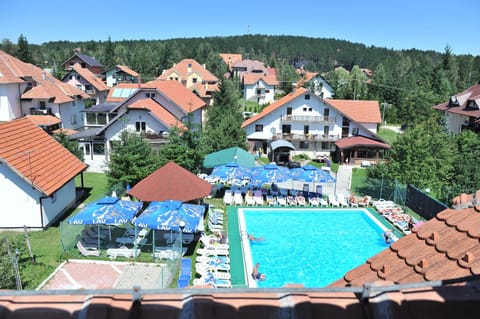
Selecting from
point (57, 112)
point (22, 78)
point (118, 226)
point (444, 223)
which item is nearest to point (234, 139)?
point (118, 226)


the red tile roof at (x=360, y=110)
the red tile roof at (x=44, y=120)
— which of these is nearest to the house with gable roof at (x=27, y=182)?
the red tile roof at (x=44, y=120)

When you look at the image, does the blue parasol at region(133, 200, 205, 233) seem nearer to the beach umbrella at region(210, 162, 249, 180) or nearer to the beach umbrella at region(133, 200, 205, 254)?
the beach umbrella at region(133, 200, 205, 254)

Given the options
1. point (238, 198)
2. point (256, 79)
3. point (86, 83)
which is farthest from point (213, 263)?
point (256, 79)

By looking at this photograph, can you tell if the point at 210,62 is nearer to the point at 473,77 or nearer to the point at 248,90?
the point at 248,90

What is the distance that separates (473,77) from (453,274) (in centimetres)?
10850

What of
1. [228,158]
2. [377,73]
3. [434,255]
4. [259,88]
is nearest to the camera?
[434,255]

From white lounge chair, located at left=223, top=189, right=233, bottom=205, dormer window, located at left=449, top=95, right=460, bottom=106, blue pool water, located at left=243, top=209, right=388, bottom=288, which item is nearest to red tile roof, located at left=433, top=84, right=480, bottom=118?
dormer window, located at left=449, top=95, right=460, bottom=106

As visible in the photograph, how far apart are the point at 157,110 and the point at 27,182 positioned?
17610mm

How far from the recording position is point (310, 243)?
22.1 m

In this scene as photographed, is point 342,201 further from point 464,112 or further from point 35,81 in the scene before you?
point 35,81

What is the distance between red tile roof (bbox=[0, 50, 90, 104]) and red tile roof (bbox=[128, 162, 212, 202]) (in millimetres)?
26852

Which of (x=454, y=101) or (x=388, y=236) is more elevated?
(x=454, y=101)

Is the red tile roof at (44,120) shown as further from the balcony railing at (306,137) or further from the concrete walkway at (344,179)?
the concrete walkway at (344,179)

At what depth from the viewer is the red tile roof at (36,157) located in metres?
19.8
